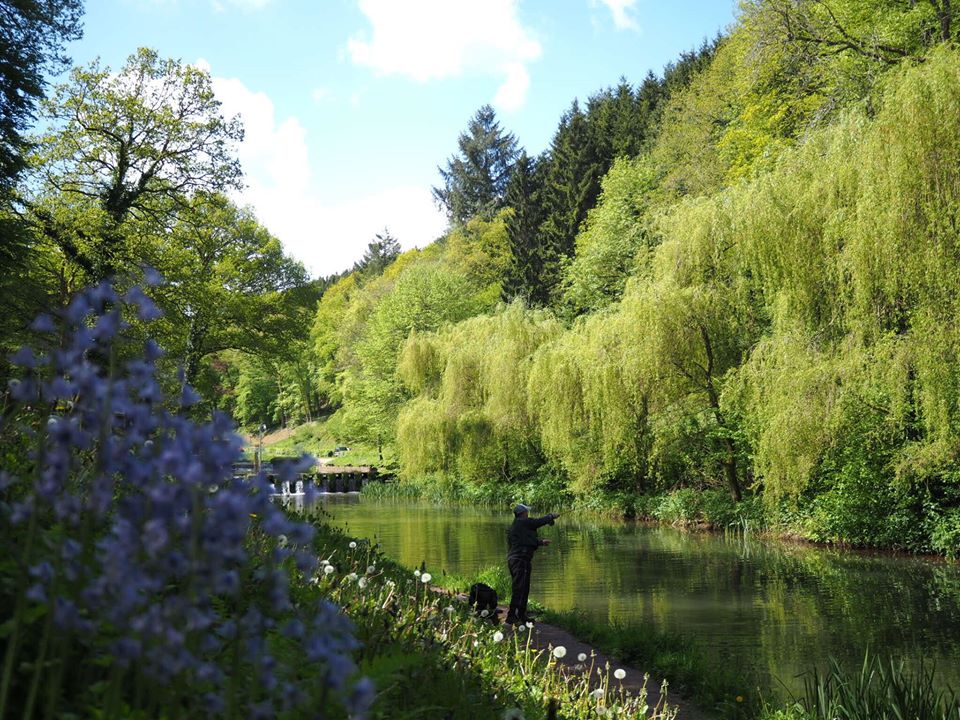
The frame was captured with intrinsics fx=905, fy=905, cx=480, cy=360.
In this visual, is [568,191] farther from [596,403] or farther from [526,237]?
[596,403]

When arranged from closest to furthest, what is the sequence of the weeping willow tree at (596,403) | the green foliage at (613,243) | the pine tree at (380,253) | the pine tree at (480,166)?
the weeping willow tree at (596,403), the green foliage at (613,243), the pine tree at (480,166), the pine tree at (380,253)

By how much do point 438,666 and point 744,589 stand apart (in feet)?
37.5

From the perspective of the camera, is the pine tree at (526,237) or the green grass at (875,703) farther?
the pine tree at (526,237)

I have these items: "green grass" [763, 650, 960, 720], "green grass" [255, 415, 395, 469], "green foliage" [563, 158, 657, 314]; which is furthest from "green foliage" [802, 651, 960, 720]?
"green grass" [255, 415, 395, 469]

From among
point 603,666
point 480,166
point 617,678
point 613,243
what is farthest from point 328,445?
point 617,678

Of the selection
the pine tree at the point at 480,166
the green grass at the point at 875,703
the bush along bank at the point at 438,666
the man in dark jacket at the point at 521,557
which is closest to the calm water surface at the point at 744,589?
the man in dark jacket at the point at 521,557

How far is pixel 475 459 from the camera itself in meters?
34.6

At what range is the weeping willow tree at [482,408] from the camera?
106 feet

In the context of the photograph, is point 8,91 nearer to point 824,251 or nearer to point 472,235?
point 824,251

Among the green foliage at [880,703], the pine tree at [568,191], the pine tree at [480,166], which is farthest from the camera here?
the pine tree at [480,166]

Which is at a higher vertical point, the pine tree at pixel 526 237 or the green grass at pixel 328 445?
the pine tree at pixel 526 237

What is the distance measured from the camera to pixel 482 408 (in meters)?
34.5

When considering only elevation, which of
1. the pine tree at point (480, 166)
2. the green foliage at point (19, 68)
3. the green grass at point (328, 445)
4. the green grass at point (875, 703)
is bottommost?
the green grass at point (875, 703)

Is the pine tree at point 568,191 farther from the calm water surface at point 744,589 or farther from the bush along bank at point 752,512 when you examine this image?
the calm water surface at point 744,589
